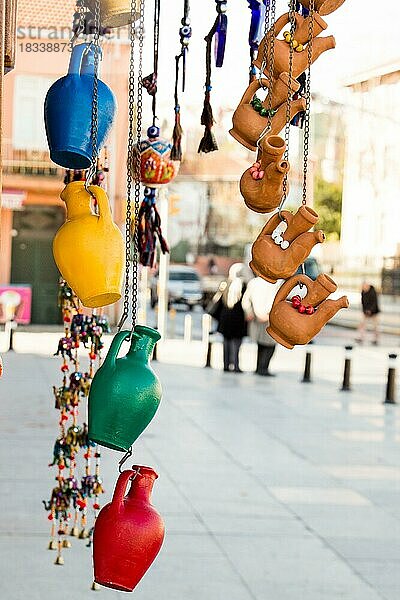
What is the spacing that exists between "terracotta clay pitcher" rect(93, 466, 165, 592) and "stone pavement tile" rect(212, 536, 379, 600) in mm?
2651

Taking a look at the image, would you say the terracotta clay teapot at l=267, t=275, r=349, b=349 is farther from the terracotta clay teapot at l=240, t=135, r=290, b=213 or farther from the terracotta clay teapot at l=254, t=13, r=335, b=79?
the terracotta clay teapot at l=254, t=13, r=335, b=79

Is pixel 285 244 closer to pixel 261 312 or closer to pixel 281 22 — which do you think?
pixel 281 22

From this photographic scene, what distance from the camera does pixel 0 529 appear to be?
5.22 metres

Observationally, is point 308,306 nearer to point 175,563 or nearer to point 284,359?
point 175,563

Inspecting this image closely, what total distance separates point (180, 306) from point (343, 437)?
23212mm

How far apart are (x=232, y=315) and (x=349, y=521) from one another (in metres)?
7.02

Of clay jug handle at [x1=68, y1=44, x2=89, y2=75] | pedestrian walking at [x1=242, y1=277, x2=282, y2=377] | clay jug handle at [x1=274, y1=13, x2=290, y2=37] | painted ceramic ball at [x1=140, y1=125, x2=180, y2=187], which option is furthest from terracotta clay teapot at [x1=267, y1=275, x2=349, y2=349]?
pedestrian walking at [x1=242, y1=277, x2=282, y2=377]

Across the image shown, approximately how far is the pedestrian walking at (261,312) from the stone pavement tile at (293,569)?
6122mm

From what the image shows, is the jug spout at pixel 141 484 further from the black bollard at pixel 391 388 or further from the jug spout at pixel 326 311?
the black bollard at pixel 391 388

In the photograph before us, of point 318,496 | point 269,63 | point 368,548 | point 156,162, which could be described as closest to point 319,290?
point 269,63

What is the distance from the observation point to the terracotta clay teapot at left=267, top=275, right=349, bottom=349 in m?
1.87

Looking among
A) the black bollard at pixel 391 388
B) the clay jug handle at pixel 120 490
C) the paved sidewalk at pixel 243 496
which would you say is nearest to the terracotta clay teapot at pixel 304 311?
the clay jug handle at pixel 120 490

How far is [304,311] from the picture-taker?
1870mm

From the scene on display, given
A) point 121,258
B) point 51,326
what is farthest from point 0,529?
point 51,326
